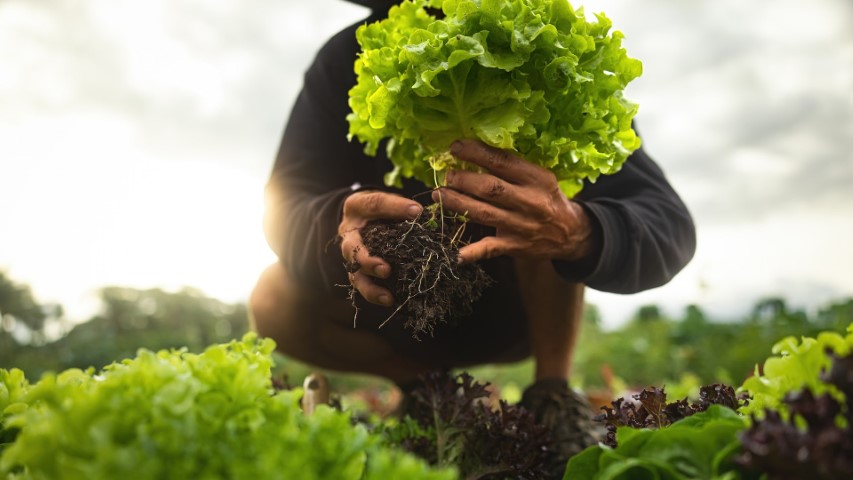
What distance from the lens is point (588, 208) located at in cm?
248

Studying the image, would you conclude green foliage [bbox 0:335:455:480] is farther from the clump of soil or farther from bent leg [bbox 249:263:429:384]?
bent leg [bbox 249:263:429:384]

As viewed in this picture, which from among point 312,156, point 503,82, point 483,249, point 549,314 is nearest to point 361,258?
point 483,249

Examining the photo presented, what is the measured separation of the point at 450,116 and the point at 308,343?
7.11 feet

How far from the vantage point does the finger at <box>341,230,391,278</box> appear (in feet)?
6.77

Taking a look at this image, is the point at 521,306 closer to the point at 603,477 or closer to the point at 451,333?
the point at 451,333

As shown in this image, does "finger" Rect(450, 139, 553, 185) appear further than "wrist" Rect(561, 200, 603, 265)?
No

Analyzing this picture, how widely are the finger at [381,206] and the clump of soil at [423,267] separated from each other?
0.03 meters

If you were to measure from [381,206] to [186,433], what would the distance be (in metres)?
1.09

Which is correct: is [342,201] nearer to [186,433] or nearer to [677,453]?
[186,433]

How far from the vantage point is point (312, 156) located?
338 centimetres

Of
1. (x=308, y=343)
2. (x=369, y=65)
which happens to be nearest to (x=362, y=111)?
(x=369, y=65)

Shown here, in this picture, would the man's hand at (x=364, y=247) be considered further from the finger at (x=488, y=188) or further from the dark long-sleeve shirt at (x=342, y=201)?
the dark long-sleeve shirt at (x=342, y=201)

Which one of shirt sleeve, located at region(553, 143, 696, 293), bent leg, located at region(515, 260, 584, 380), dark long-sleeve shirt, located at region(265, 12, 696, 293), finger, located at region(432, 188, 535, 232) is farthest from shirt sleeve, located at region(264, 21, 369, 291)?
shirt sleeve, located at region(553, 143, 696, 293)

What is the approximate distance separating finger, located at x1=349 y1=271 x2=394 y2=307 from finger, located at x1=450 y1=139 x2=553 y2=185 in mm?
534
